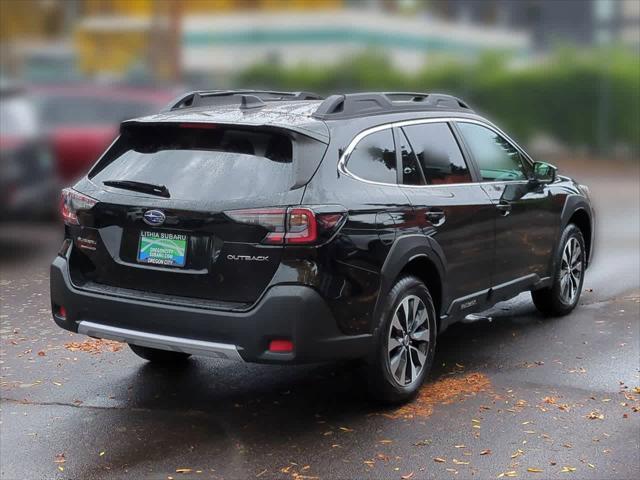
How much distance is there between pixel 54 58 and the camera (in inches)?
868

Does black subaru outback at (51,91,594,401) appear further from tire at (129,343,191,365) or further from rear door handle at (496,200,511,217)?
tire at (129,343,191,365)

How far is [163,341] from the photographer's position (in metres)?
5.48

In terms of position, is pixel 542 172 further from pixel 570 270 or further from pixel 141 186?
pixel 141 186

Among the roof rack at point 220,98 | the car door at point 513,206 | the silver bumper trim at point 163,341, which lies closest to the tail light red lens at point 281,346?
the silver bumper trim at point 163,341

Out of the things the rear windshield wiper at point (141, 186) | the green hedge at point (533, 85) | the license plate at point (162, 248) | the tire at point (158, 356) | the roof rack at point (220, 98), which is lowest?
the green hedge at point (533, 85)

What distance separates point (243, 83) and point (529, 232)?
19954mm

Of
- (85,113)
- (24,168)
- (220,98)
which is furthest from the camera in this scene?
(85,113)

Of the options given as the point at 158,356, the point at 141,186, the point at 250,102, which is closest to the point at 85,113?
the point at 158,356

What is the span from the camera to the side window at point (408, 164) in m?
6.20

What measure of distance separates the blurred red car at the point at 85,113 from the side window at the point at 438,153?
309 inches

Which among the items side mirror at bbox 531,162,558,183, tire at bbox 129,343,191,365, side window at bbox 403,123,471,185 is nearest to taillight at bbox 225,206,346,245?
side window at bbox 403,123,471,185

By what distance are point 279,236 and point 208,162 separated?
660 mm

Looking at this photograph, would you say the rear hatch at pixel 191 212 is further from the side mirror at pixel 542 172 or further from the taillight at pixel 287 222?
the side mirror at pixel 542 172

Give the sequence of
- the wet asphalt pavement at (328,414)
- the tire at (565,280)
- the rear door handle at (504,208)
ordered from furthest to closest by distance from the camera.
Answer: the tire at (565,280), the rear door handle at (504,208), the wet asphalt pavement at (328,414)
